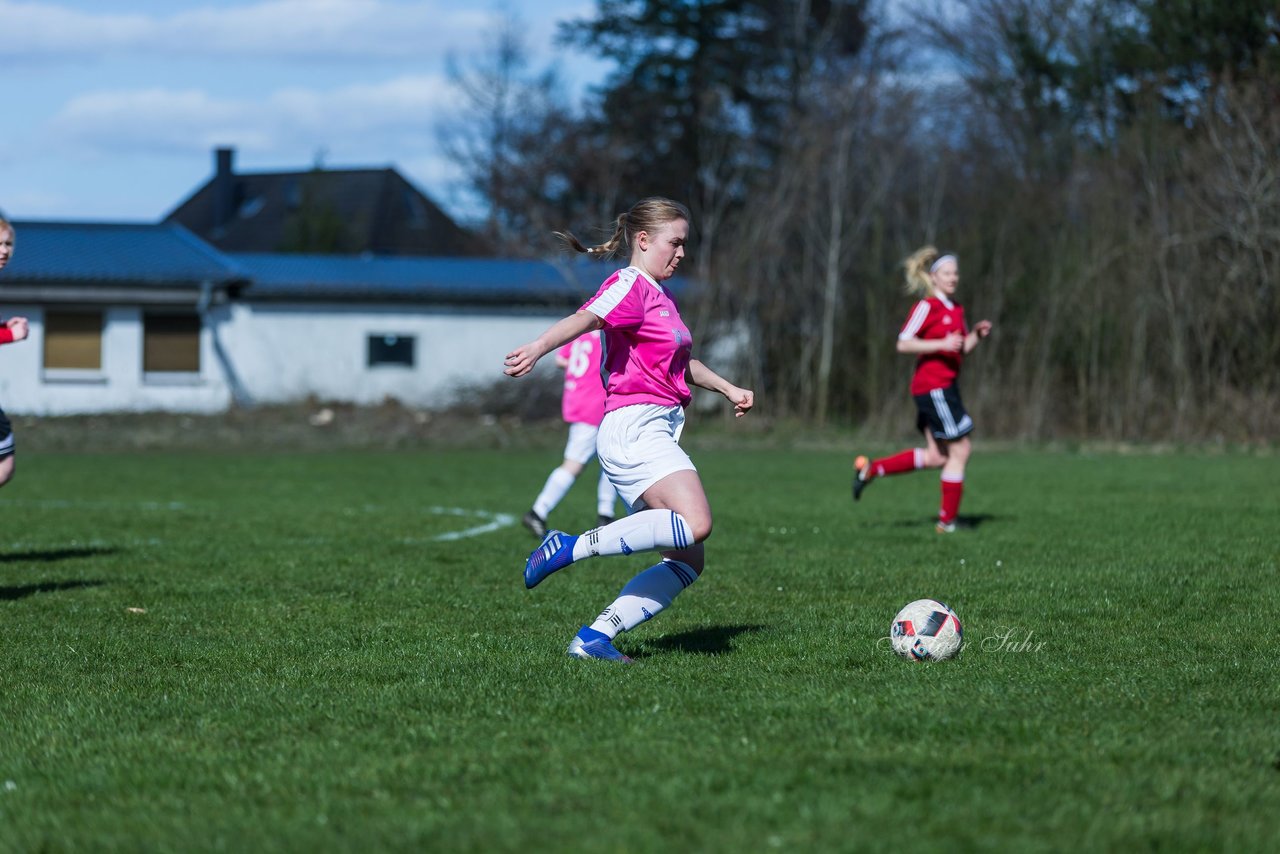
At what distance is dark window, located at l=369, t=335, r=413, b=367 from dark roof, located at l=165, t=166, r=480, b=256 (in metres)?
16.9

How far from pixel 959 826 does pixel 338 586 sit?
5317 mm

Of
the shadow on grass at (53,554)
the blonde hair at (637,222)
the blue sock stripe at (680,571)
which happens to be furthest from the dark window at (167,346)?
the blue sock stripe at (680,571)

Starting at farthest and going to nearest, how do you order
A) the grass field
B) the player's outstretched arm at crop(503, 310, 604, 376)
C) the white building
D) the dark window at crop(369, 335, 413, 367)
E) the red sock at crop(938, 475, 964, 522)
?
the dark window at crop(369, 335, 413, 367) → the white building → the red sock at crop(938, 475, 964, 522) → the player's outstretched arm at crop(503, 310, 604, 376) → the grass field

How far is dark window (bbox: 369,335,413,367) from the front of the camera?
33594mm

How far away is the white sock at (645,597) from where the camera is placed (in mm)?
5762

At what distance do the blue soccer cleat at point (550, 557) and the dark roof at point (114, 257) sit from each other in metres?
27.7

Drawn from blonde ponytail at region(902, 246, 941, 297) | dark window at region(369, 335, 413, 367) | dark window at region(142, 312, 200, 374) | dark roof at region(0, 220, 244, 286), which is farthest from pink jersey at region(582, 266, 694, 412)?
dark window at region(369, 335, 413, 367)

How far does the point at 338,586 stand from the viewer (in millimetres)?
8211

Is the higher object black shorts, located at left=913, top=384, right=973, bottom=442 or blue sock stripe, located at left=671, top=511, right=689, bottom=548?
black shorts, located at left=913, top=384, right=973, bottom=442

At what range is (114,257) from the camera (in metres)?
33.2

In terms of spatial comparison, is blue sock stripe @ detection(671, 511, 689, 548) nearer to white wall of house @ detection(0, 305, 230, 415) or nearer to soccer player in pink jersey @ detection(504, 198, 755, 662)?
soccer player in pink jersey @ detection(504, 198, 755, 662)

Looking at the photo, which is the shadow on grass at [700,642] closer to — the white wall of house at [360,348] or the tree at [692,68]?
the white wall of house at [360,348]

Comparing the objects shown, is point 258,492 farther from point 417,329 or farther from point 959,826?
point 417,329

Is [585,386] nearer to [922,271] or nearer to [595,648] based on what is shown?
[922,271]
